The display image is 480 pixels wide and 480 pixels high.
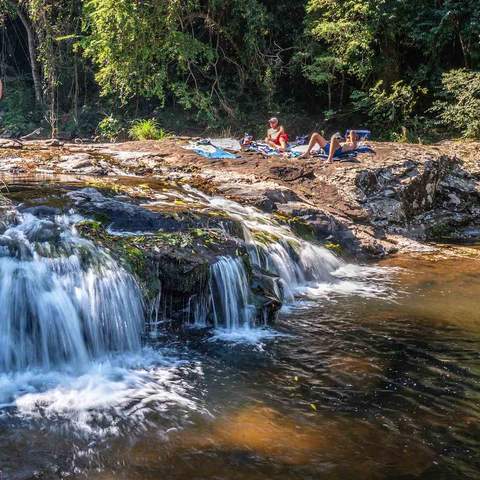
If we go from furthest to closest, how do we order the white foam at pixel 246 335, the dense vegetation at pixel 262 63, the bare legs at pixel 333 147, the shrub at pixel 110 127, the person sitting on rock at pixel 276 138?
the shrub at pixel 110 127 → the dense vegetation at pixel 262 63 → the person sitting on rock at pixel 276 138 → the bare legs at pixel 333 147 → the white foam at pixel 246 335

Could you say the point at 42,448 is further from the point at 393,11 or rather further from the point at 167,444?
the point at 393,11

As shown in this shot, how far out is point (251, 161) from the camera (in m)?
12.1

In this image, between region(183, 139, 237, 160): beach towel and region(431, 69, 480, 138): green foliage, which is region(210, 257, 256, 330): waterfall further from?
region(431, 69, 480, 138): green foliage

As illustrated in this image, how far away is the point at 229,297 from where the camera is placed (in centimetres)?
656

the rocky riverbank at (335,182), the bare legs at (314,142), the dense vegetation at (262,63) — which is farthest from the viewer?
the dense vegetation at (262,63)

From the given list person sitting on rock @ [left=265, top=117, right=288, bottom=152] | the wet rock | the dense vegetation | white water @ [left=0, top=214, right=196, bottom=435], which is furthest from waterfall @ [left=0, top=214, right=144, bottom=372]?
the dense vegetation

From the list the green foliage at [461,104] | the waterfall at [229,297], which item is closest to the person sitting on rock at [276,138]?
the green foliage at [461,104]

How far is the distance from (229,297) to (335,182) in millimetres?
5616

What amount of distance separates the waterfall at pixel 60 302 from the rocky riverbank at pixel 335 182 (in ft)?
12.8

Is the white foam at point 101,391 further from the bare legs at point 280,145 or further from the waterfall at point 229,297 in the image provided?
the bare legs at point 280,145

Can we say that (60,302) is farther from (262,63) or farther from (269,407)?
(262,63)

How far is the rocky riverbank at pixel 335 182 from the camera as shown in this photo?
10.1m

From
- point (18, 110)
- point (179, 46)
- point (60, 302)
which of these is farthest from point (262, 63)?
point (60, 302)

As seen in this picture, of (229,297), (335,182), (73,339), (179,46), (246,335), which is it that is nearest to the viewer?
(73,339)
